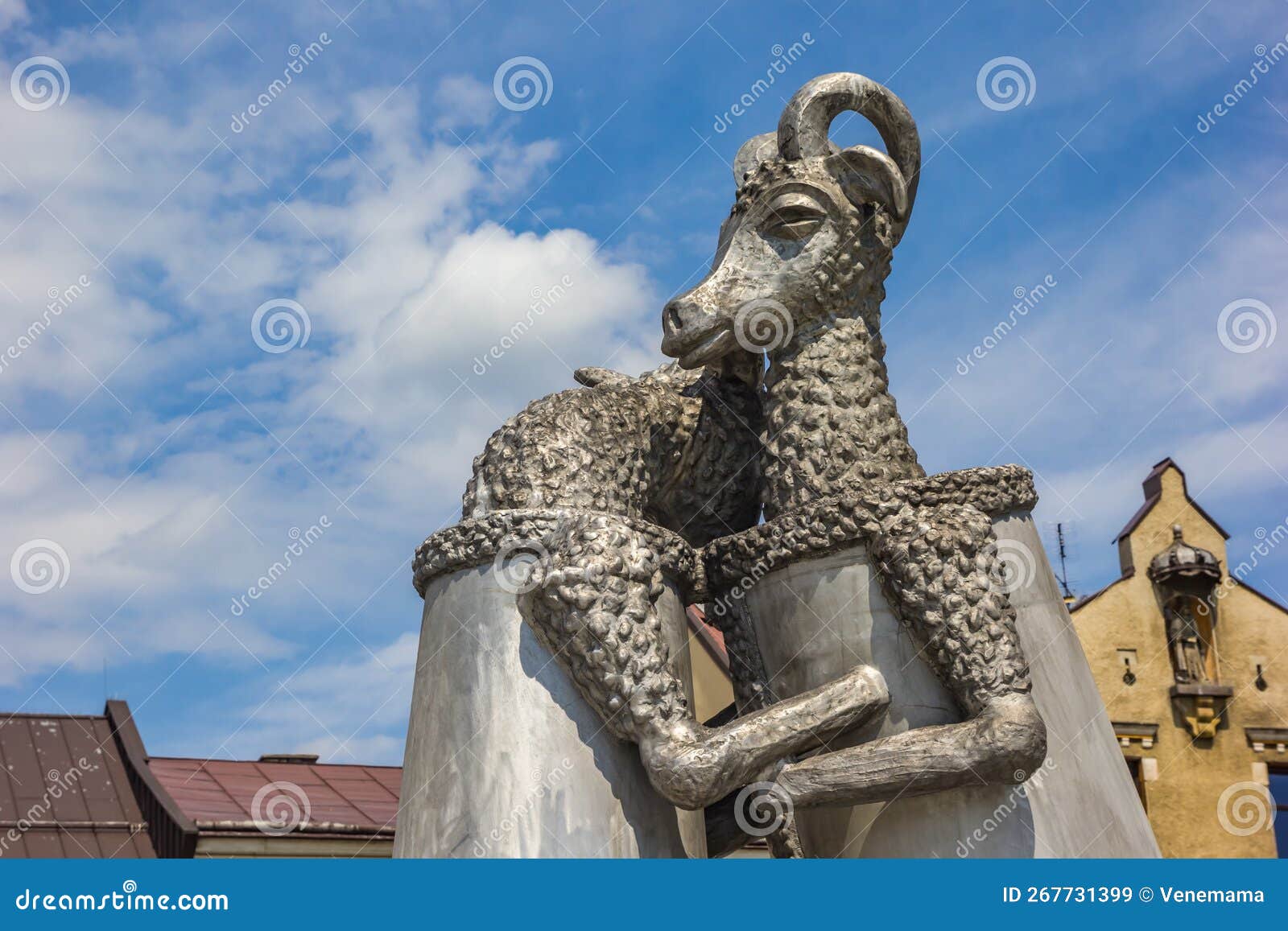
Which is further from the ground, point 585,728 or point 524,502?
point 524,502

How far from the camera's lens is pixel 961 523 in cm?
412

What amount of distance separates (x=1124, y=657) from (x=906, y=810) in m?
11.0

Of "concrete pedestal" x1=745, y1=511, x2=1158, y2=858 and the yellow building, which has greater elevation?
the yellow building

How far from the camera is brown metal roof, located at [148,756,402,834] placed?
1068cm

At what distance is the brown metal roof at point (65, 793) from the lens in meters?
10.7

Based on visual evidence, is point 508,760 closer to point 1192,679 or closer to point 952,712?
point 952,712

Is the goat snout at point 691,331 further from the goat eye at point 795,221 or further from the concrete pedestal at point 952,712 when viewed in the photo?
the concrete pedestal at point 952,712

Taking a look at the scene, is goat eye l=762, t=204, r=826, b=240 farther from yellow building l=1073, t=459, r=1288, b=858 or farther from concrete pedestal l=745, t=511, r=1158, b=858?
yellow building l=1073, t=459, r=1288, b=858

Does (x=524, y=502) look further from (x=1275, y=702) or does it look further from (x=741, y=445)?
(x=1275, y=702)

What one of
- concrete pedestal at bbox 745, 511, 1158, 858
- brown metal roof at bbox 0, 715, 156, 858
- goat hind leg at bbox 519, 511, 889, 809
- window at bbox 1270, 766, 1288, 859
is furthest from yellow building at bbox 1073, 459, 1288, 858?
goat hind leg at bbox 519, 511, 889, 809

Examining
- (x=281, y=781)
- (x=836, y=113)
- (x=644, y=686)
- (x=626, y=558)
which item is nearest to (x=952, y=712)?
(x=644, y=686)

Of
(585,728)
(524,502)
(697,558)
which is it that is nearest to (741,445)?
(697,558)

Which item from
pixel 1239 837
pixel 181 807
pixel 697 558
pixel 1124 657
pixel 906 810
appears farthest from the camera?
pixel 1124 657

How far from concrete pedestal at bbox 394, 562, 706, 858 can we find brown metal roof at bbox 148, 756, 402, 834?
6823 mm
